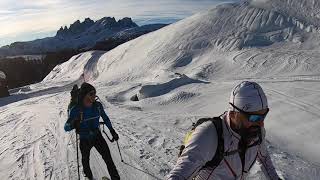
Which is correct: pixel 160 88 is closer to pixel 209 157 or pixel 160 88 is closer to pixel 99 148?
pixel 99 148

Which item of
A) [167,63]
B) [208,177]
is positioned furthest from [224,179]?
[167,63]

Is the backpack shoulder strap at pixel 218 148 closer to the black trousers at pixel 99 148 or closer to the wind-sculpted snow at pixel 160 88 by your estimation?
the black trousers at pixel 99 148

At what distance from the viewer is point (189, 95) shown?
78.5 ft

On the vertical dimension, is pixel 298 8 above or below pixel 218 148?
below

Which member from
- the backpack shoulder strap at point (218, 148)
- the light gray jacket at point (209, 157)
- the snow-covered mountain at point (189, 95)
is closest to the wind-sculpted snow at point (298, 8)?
the snow-covered mountain at point (189, 95)

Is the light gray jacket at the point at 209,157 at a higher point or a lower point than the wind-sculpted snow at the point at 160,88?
higher

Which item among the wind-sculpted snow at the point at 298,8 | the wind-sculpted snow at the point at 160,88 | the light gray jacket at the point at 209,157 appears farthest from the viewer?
the wind-sculpted snow at the point at 298,8

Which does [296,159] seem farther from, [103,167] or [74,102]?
[74,102]

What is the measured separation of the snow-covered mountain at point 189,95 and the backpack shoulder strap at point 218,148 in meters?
5.42

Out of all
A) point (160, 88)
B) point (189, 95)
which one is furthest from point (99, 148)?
point (160, 88)

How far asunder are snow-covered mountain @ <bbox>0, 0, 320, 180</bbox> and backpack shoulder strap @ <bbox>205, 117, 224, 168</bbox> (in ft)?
17.8

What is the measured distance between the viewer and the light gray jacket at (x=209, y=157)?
3695 mm

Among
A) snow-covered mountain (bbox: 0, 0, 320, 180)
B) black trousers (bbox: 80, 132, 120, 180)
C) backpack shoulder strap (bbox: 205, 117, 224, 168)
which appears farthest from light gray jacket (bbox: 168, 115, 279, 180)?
snow-covered mountain (bbox: 0, 0, 320, 180)

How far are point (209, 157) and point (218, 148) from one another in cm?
13
